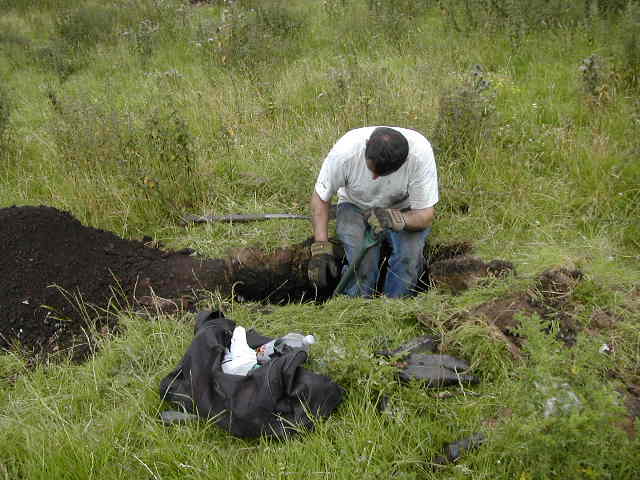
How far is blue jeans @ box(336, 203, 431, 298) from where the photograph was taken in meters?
3.87

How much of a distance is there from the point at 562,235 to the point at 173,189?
123 inches

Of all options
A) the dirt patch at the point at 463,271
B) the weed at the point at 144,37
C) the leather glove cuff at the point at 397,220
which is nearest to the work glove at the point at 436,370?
the dirt patch at the point at 463,271

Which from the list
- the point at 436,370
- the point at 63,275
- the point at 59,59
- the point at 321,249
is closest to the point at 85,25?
the point at 59,59

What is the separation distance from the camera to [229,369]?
2.54 m

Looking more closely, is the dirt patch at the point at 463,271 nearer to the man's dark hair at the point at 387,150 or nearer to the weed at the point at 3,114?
the man's dark hair at the point at 387,150

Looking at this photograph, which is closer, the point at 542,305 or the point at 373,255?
the point at 542,305

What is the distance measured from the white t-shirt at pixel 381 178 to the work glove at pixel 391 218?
6.9 inches

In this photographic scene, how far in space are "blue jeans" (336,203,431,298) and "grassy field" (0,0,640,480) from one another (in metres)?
0.34

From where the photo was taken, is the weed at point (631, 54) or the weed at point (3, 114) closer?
the weed at point (631, 54)

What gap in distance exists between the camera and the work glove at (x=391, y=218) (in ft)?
11.4

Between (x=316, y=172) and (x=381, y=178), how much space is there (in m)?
1.10

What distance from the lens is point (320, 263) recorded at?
11.9 feet

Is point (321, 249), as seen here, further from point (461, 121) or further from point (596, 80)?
point (596, 80)

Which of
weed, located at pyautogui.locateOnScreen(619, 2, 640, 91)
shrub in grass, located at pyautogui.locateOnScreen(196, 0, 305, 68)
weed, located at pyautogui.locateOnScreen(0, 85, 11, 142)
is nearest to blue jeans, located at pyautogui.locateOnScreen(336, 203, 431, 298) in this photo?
weed, located at pyautogui.locateOnScreen(619, 2, 640, 91)
